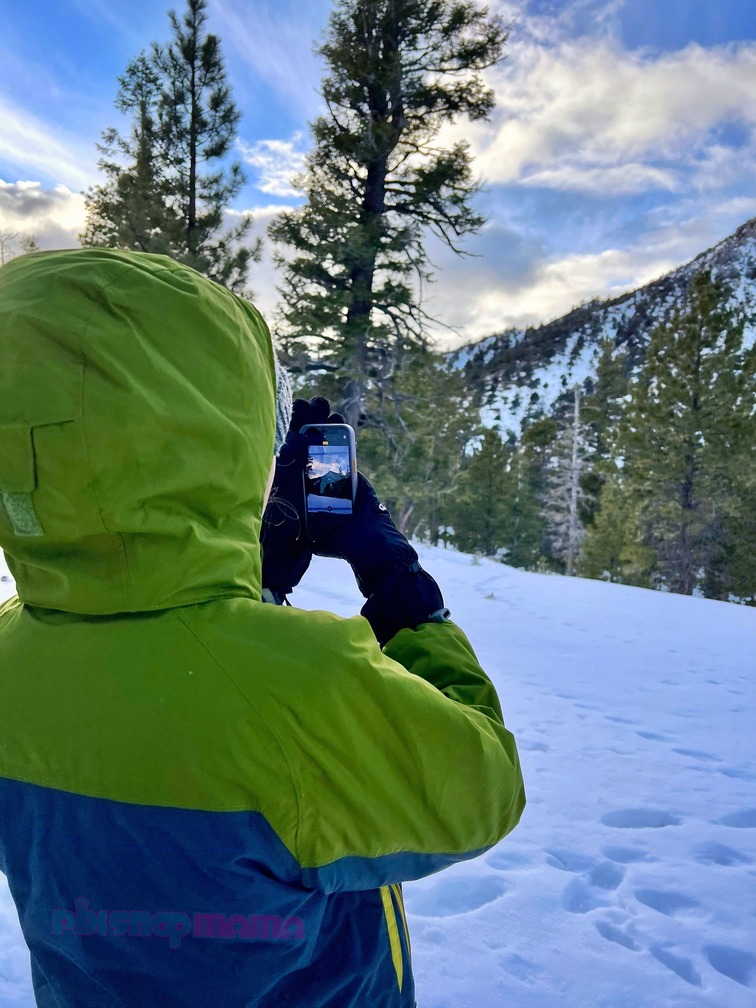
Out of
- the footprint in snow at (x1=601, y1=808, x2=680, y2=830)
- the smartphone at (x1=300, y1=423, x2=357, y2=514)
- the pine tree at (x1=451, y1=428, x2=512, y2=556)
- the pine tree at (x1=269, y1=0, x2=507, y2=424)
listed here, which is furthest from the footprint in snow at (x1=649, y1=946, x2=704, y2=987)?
the pine tree at (x1=451, y1=428, x2=512, y2=556)

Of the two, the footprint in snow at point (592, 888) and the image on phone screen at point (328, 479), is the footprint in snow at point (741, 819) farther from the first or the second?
the image on phone screen at point (328, 479)

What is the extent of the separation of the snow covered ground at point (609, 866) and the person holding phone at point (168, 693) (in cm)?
127

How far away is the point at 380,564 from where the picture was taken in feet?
3.36

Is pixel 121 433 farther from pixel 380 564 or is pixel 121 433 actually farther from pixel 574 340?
pixel 574 340

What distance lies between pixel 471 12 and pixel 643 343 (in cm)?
9055

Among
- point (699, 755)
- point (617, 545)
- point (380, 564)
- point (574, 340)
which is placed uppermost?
point (574, 340)

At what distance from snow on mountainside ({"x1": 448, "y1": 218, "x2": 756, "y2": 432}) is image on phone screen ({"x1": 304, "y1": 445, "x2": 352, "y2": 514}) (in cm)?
8612

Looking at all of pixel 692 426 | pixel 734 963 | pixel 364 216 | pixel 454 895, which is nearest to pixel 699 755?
pixel 734 963

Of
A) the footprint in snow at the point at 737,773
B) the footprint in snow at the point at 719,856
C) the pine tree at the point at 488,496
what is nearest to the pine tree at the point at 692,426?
the pine tree at the point at 488,496

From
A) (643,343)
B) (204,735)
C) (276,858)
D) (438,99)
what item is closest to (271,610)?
(204,735)

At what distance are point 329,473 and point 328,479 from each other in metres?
0.01

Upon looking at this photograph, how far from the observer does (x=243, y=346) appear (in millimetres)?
684

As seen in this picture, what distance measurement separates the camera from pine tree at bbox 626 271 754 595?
2033 cm

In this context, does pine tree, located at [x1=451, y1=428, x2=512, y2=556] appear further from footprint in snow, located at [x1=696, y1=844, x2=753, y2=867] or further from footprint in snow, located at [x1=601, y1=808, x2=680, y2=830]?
footprint in snow, located at [x1=696, y1=844, x2=753, y2=867]
